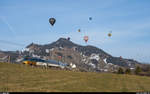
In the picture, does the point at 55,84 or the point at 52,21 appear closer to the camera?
the point at 55,84

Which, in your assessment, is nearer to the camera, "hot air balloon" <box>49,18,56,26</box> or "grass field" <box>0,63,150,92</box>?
"grass field" <box>0,63,150,92</box>

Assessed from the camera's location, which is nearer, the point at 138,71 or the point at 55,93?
the point at 55,93

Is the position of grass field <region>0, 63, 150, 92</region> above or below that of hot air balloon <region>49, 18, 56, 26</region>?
below

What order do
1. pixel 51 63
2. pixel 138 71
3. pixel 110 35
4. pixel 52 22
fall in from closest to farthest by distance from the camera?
pixel 52 22, pixel 110 35, pixel 51 63, pixel 138 71

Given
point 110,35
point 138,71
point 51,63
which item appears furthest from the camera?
point 138,71

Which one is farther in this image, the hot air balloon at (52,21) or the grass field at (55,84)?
the hot air balloon at (52,21)

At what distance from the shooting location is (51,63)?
81.8 m

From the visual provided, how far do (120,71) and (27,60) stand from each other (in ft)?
164

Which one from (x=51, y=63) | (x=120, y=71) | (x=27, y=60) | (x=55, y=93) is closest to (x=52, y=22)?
(x=27, y=60)

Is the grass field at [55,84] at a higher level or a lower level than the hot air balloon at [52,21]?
lower

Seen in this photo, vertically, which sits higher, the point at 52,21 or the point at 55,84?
the point at 52,21

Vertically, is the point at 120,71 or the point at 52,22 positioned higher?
the point at 52,22

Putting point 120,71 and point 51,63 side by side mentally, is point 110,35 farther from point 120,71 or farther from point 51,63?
point 120,71

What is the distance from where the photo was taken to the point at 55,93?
52.6ft
